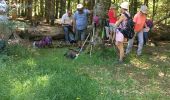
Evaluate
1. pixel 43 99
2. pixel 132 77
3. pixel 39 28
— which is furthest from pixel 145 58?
pixel 43 99

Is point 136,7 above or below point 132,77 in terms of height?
above

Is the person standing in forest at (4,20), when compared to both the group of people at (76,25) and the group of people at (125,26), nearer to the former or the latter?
the group of people at (125,26)

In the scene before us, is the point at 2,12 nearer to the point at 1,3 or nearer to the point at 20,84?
the point at 1,3

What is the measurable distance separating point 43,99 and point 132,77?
12.4 feet

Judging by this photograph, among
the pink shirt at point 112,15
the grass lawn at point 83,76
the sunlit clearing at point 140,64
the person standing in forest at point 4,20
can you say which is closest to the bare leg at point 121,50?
the grass lawn at point 83,76

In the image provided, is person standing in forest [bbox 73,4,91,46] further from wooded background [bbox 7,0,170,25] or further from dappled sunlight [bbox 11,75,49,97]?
dappled sunlight [bbox 11,75,49,97]

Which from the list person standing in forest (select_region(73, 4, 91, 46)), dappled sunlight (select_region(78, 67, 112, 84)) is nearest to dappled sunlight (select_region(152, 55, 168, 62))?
dappled sunlight (select_region(78, 67, 112, 84))

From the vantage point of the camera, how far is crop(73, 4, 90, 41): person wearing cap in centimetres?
1605

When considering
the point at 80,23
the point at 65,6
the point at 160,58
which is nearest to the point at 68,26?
the point at 80,23

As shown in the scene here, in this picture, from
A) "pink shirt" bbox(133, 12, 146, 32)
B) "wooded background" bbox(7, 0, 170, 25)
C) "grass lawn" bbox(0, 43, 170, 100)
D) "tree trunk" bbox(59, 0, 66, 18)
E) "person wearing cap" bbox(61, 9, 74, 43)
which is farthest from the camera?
"tree trunk" bbox(59, 0, 66, 18)

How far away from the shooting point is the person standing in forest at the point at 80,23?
52.6ft

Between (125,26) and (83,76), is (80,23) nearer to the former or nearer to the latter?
(125,26)

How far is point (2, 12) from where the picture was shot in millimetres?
11984

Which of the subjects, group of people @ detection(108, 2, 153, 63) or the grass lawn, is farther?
group of people @ detection(108, 2, 153, 63)
